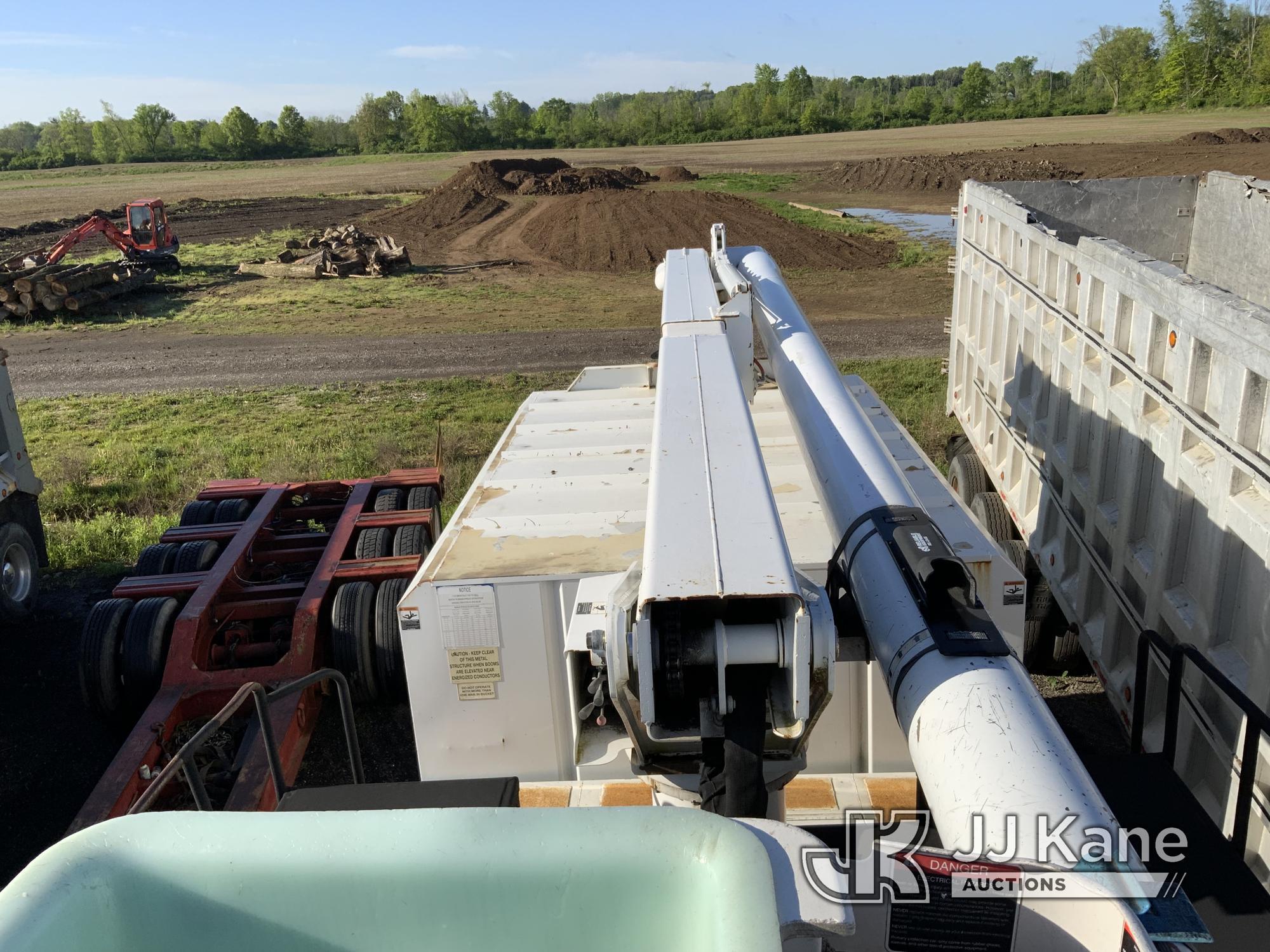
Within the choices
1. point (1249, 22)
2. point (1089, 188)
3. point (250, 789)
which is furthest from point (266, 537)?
point (1249, 22)

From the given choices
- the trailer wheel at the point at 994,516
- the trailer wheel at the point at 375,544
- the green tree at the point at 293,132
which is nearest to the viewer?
the trailer wheel at the point at 994,516

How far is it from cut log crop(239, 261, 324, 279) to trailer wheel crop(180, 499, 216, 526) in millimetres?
20567

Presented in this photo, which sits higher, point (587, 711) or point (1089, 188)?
point (1089, 188)

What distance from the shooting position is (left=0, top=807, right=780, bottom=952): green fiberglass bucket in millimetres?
1669

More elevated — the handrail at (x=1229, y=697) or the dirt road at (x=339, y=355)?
the handrail at (x=1229, y=697)

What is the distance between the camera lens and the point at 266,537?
875cm

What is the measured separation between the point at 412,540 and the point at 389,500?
0.86 meters

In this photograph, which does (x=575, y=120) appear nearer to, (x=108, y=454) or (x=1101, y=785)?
(x=108, y=454)

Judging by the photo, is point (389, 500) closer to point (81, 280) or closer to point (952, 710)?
point (952, 710)

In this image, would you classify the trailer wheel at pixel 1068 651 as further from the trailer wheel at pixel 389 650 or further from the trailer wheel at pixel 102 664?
the trailer wheel at pixel 102 664

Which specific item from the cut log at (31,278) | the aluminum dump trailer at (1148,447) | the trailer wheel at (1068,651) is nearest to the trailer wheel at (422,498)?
the aluminum dump trailer at (1148,447)

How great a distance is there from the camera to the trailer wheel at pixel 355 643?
23.9 ft

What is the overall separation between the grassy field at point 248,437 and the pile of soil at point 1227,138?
32.3 meters

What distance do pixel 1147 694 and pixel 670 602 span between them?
11.0 feet
